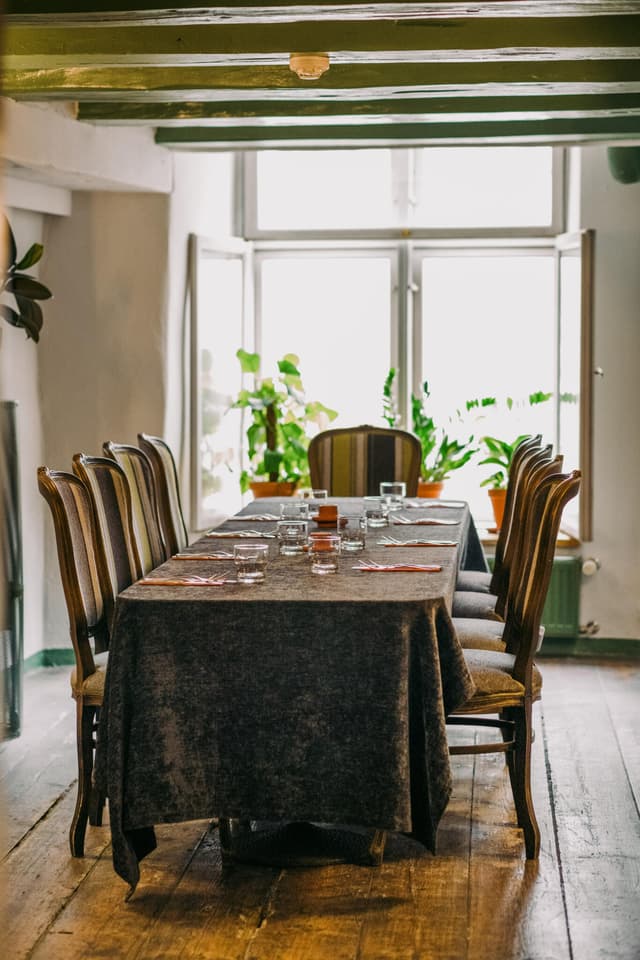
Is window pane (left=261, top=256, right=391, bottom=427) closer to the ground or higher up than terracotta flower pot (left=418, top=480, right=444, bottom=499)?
higher up

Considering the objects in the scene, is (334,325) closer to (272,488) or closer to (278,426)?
(278,426)

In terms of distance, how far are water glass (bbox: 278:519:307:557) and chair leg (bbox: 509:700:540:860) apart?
0.81 m

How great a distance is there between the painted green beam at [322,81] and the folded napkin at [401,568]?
6.33ft

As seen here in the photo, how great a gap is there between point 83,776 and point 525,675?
122cm

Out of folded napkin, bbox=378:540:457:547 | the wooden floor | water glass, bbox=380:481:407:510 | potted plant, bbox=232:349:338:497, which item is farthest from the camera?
potted plant, bbox=232:349:338:497

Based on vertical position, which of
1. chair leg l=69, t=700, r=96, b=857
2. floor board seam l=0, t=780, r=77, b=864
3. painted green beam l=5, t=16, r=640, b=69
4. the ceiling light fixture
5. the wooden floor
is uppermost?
painted green beam l=5, t=16, r=640, b=69

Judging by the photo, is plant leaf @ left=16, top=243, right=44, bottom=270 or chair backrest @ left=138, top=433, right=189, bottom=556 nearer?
chair backrest @ left=138, top=433, right=189, bottom=556

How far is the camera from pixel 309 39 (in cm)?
381

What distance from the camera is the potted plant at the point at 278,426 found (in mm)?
5973

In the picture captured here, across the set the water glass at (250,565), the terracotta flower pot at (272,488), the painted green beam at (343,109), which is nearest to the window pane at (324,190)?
Answer: the painted green beam at (343,109)

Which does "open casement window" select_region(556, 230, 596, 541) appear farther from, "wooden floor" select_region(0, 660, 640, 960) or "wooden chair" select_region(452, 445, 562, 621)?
"wooden floor" select_region(0, 660, 640, 960)

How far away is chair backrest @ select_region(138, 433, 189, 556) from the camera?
437 centimetres

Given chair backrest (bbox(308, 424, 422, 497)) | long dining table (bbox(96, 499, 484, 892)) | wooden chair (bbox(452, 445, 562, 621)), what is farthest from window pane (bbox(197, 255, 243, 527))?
long dining table (bbox(96, 499, 484, 892))

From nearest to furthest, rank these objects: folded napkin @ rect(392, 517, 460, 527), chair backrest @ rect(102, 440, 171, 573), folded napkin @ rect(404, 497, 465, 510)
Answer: chair backrest @ rect(102, 440, 171, 573)
folded napkin @ rect(392, 517, 460, 527)
folded napkin @ rect(404, 497, 465, 510)
